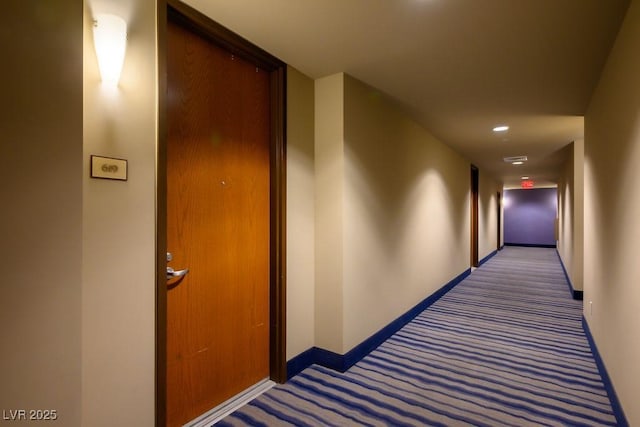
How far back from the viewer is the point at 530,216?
45.4 ft

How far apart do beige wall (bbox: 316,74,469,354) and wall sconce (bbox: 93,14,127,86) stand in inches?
61.6

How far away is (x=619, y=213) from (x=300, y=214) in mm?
2111

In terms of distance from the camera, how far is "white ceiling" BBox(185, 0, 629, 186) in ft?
5.87

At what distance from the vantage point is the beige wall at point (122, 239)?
1387 millimetres

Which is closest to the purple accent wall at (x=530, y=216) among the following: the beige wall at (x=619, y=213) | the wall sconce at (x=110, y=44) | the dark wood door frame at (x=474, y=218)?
the dark wood door frame at (x=474, y=218)

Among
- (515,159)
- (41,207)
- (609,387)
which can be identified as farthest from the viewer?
(515,159)

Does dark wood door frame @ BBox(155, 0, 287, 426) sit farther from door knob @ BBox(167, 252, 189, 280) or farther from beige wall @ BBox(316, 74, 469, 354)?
beige wall @ BBox(316, 74, 469, 354)

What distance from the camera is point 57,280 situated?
1.29 meters

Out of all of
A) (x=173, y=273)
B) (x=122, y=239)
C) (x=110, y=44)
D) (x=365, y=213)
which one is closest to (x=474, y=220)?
(x=365, y=213)

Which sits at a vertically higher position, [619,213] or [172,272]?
[619,213]

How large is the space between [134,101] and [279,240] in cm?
129

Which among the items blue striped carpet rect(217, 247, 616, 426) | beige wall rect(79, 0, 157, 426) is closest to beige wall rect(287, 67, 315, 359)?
blue striped carpet rect(217, 247, 616, 426)

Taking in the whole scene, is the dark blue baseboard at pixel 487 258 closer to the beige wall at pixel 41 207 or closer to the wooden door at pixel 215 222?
the wooden door at pixel 215 222

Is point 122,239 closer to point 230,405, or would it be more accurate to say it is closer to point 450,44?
point 230,405
